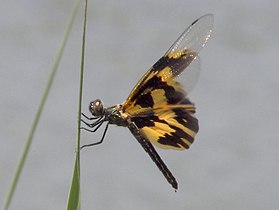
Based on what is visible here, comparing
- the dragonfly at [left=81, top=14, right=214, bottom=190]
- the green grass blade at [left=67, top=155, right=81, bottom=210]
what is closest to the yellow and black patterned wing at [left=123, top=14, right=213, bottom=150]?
the dragonfly at [left=81, top=14, right=214, bottom=190]

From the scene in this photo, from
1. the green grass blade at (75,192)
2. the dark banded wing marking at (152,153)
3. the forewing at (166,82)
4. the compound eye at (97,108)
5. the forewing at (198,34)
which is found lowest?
the green grass blade at (75,192)

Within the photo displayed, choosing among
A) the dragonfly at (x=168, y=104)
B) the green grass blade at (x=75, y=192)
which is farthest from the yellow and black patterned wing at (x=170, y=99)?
the green grass blade at (x=75, y=192)

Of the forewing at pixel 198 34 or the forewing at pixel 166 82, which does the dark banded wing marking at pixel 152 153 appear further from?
the forewing at pixel 198 34

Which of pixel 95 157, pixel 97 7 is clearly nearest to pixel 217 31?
pixel 97 7

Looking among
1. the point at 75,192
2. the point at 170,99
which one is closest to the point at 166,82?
the point at 170,99

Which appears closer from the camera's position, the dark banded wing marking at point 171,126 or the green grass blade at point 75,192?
the green grass blade at point 75,192

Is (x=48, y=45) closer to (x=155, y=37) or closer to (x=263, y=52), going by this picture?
(x=155, y=37)

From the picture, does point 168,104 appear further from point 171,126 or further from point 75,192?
point 75,192

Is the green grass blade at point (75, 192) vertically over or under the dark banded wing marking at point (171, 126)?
under

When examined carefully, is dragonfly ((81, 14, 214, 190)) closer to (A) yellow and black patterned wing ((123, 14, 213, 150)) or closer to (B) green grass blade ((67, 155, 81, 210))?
(A) yellow and black patterned wing ((123, 14, 213, 150))
